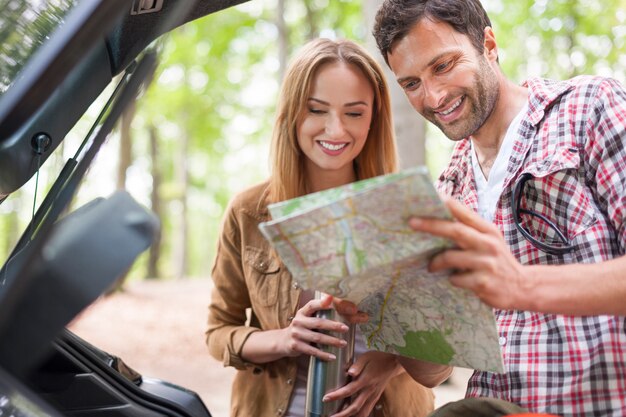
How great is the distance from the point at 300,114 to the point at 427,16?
23.5 inches

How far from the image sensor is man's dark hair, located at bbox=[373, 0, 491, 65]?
191cm

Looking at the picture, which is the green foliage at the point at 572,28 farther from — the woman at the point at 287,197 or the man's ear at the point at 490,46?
the man's ear at the point at 490,46

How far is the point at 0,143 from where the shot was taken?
1253 mm

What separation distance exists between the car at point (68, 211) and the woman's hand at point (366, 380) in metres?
0.37

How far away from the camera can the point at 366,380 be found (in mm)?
1928

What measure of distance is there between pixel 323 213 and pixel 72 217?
397 mm

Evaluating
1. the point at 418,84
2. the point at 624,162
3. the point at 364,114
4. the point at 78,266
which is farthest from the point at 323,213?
the point at 364,114

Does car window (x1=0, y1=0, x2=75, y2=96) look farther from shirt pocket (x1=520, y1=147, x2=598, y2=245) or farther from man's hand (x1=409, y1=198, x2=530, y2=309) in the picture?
shirt pocket (x1=520, y1=147, x2=598, y2=245)

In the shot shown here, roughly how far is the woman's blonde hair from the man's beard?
50 cm

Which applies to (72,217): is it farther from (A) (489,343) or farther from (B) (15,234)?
(A) (489,343)

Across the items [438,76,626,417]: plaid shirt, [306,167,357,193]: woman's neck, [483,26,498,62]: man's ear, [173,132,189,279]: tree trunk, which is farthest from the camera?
[173,132,189,279]: tree trunk

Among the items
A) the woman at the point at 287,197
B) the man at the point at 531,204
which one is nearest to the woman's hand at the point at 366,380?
the woman at the point at 287,197

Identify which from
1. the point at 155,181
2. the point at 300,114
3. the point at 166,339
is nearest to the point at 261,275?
the point at 300,114

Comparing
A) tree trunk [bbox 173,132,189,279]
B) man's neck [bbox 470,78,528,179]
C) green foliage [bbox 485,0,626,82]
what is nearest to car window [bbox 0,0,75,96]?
man's neck [bbox 470,78,528,179]
